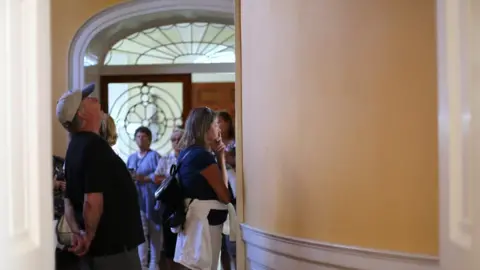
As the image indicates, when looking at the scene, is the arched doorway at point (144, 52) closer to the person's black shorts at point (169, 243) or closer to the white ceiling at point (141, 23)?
the white ceiling at point (141, 23)

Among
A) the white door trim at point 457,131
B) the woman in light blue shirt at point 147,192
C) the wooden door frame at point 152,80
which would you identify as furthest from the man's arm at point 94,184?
the wooden door frame at point 152,80

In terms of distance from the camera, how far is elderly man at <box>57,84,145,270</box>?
259cm

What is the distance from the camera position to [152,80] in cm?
759

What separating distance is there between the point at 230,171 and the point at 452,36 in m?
3.08

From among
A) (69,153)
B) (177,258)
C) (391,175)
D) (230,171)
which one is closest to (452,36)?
(391,175)

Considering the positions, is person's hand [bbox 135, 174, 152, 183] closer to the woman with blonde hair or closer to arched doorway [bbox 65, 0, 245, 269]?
arched doorway [bbox 65, 0, 245, 269]

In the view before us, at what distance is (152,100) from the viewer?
7629 millimetres

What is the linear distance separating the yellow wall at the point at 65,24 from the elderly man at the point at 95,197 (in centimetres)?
379

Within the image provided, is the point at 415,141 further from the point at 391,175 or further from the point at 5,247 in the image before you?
the point at 5,247

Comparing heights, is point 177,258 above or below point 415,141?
below

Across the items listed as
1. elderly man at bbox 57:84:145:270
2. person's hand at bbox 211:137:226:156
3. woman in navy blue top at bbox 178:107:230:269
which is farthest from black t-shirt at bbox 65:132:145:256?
person's hand at bbox 211:137:226:156

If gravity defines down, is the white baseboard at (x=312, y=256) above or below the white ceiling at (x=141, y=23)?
below

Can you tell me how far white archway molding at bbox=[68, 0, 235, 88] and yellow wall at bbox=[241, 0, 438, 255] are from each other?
330cm

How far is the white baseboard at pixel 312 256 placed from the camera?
7.93 ft
